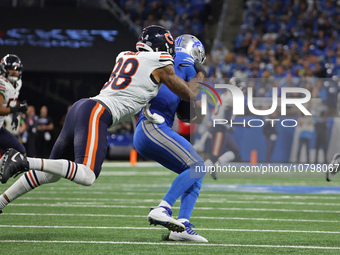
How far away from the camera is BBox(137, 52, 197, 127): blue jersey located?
5.25 meters

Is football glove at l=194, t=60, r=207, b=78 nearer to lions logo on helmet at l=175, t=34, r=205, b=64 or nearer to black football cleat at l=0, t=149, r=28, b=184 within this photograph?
lions logo on helmet at l=175, t=34, r=205, b=64

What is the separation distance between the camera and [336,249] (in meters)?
4.62

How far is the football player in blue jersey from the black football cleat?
1.17 meters

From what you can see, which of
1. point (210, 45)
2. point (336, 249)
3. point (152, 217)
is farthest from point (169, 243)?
point (210, 45)

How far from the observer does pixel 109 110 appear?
187 inches

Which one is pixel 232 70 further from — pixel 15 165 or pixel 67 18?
pixel 15 165

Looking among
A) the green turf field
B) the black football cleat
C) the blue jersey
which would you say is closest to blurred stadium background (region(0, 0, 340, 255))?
the green turf field

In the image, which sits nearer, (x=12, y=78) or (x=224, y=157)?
(x=12, y=78)

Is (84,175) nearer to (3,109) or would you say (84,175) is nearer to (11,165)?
(11,165)

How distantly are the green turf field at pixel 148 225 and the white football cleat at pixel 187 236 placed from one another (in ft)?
0.40

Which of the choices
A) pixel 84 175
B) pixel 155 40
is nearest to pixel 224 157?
pixel 155 40

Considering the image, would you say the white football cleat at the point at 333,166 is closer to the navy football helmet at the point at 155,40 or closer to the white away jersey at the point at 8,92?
the white away jersey at the point at 8,92

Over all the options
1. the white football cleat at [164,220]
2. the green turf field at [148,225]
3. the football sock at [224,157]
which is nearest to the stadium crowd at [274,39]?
the football sock at [224,157]

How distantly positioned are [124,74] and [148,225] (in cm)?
171
